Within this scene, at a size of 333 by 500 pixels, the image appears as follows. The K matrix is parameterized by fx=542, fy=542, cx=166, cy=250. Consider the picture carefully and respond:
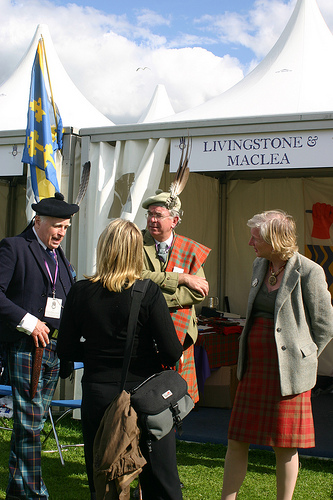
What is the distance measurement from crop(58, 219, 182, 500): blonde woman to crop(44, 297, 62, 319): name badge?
74 cm

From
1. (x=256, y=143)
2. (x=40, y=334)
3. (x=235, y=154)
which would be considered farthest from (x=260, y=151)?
(x=40, y=334)

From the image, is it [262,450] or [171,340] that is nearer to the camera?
[171,340]

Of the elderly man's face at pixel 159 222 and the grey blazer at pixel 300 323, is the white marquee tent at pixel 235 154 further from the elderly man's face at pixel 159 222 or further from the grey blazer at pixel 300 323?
the grey blazer at pixel 300 323

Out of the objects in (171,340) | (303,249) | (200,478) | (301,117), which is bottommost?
(200,478)

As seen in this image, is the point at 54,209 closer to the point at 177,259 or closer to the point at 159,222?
the point at 159,222

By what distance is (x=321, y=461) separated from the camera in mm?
3980

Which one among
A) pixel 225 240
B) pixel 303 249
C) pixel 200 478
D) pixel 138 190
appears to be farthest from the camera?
pixel 225 240

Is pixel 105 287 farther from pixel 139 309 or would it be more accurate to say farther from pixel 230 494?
pixel 230 494

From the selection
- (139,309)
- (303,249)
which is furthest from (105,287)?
(303,249)

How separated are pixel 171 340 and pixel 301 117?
2.53 metres

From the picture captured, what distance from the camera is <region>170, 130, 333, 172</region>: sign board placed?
406 cm

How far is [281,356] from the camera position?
8.62ft

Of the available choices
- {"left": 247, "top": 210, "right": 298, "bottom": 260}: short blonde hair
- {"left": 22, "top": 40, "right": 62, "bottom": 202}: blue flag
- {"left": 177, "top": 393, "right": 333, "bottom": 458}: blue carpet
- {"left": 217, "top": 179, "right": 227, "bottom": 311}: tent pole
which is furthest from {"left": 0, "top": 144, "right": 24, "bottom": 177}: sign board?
{"left": 217, "top": 179, "right": 227, "bottom": 311}: tent pole

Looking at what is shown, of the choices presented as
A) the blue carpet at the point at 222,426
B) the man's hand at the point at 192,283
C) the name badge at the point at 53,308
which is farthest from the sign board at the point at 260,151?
the blue carpet at the point at 222,426
